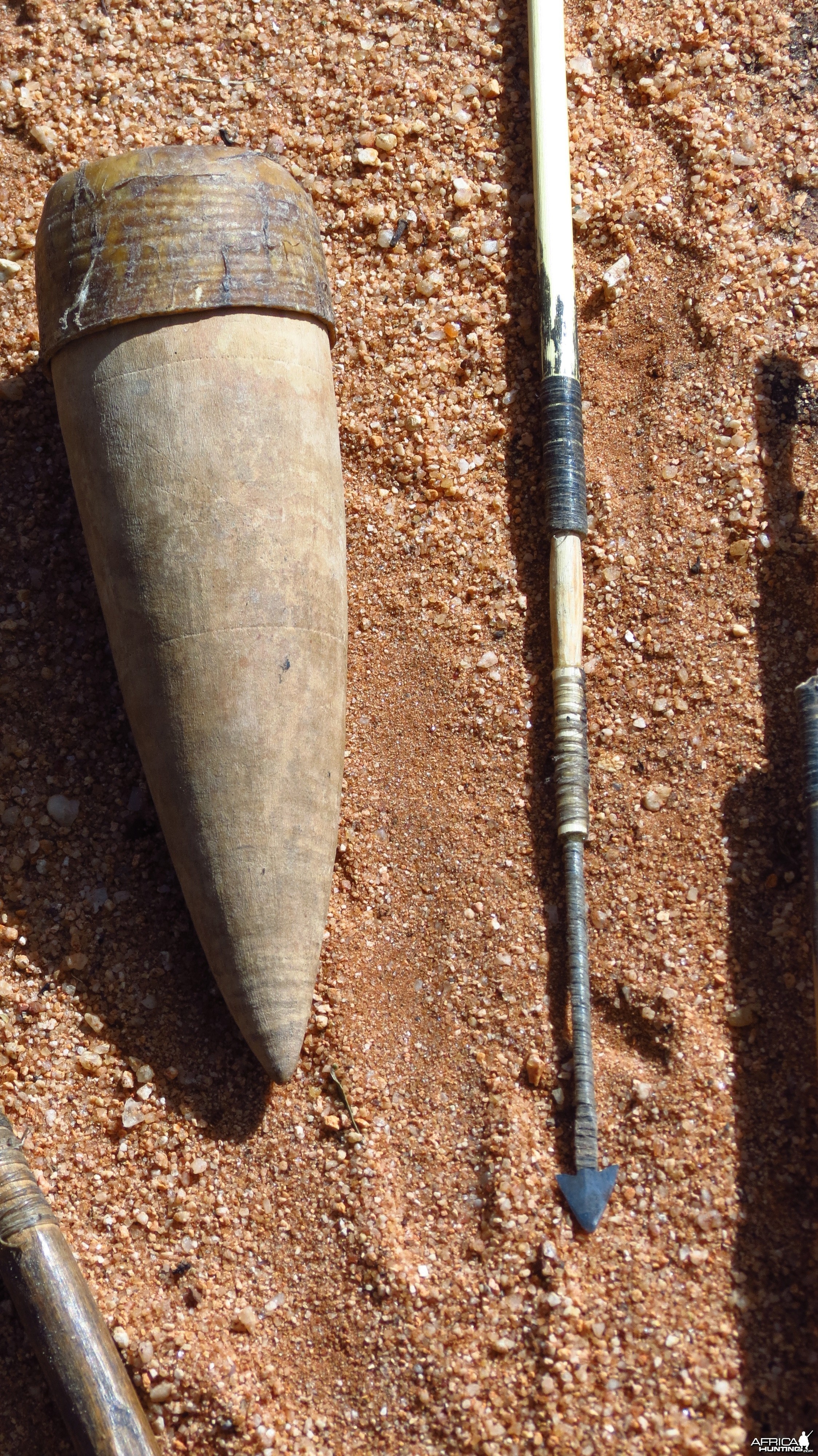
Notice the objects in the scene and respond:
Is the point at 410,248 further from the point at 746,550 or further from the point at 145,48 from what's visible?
the point at 746,550

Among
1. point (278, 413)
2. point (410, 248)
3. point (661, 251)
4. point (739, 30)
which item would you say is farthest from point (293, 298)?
point (739, 30)

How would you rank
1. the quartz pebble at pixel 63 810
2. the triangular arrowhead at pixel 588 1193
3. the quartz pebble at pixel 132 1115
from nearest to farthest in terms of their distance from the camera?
the triangular arrowhead at pixel 588 1193, the quartz pebble at pixel 132 1115, the quartz pebble at pixel 63 810

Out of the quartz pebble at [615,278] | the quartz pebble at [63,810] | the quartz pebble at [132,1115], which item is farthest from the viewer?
the quartz pebble at [615,278]

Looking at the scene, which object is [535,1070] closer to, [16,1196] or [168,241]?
[16,1196]

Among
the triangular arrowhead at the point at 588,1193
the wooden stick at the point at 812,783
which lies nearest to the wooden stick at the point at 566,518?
the triangular arrowhead at the point at 588,1193

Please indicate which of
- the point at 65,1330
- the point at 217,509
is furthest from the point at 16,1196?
the point at 217,509

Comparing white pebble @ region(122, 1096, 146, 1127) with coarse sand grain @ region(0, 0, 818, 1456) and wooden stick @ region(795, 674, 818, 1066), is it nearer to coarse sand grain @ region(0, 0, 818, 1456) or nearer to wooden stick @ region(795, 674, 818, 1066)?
coarse sand grain @ region(0, 0, 818, 1456)

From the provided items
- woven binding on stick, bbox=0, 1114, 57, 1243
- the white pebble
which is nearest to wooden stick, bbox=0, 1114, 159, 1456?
woven binding on stick, bbox=0, 1114, 57, 1243

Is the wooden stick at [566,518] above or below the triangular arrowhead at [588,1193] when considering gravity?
above

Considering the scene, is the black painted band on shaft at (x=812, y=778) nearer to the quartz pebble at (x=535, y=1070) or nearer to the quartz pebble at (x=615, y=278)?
→ the quartz pebble at (x=535, y=1070)
